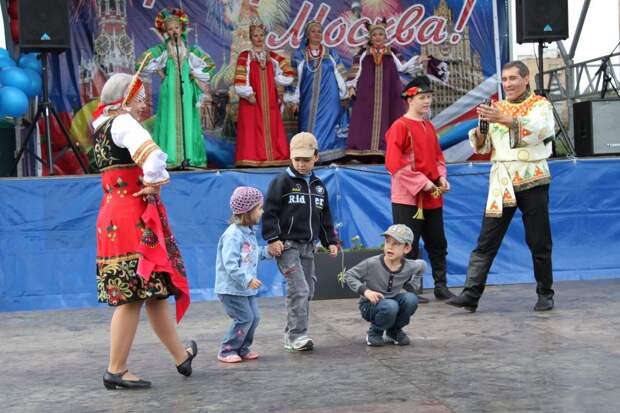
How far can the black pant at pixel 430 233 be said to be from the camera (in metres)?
8.02

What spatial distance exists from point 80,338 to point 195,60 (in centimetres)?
536

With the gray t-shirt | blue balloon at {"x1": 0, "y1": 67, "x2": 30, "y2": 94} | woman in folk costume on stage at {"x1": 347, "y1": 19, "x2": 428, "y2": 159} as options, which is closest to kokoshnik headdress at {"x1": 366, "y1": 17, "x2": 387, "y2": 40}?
woman in folk costume on stage at {"x1": 347, "y1": 19, "x2": 428, "y2": 159}

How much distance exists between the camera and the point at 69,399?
488 centimetres

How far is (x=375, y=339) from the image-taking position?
606cm

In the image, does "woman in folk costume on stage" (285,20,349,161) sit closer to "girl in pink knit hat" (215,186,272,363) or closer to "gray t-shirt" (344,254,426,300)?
"gray t-shirt" (344,254,426,300)

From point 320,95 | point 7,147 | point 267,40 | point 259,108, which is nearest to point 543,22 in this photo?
point 320,95

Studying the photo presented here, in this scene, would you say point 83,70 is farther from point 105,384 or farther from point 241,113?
point 105,384

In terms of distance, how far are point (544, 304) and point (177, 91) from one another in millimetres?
5634

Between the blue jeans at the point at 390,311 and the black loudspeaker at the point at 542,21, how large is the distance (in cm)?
627

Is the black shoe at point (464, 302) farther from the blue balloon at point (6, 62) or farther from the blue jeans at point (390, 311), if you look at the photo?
the blue balloon at point (6, 62)

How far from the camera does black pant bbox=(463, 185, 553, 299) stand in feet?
23.8

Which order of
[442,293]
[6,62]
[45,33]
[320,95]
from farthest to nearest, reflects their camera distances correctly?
[320,95], [6,62], [45,33], [442,293]

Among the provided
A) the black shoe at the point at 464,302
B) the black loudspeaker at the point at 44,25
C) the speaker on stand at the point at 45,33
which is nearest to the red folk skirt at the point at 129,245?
the black shoe at the point at 464,302

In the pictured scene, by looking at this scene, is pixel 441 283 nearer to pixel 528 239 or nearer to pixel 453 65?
pixel 528 239
